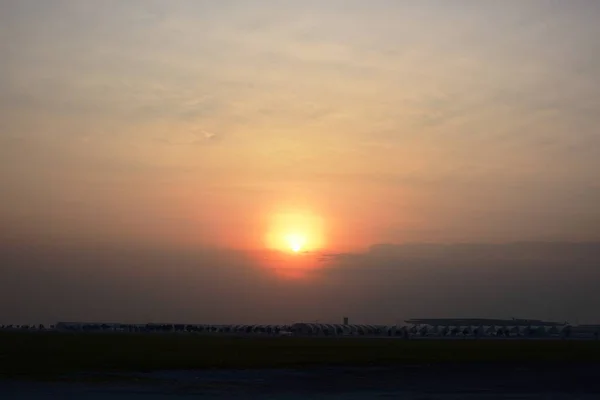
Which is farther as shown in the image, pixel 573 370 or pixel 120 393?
pixel 573 370

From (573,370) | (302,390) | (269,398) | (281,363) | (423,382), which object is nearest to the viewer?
(269,398)

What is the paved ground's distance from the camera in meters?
31.9

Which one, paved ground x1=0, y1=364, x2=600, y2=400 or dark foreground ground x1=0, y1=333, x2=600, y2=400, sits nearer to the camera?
paved ground x1=0, y1=364, x2=600, y2=400

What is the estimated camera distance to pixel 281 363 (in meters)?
52.6

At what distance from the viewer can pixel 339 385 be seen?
120ft

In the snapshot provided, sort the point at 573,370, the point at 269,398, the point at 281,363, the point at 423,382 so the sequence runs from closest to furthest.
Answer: the point at 269,398 < the point at 423,382 < the point at 573,370 < the point at 281,363

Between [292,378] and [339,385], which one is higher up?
[292,378]

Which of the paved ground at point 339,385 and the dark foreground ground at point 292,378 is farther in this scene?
the dark foreground ground at point 292,378

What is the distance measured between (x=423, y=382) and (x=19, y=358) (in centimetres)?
2965

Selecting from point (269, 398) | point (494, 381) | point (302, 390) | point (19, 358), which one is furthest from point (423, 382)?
point (19, 358)

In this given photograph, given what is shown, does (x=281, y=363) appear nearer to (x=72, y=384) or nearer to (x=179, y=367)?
(x=179, y=367)

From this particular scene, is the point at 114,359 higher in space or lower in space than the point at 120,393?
higher

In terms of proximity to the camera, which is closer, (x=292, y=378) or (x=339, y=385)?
(x=339, y=385)

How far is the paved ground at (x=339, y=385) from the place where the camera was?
31.9 m
